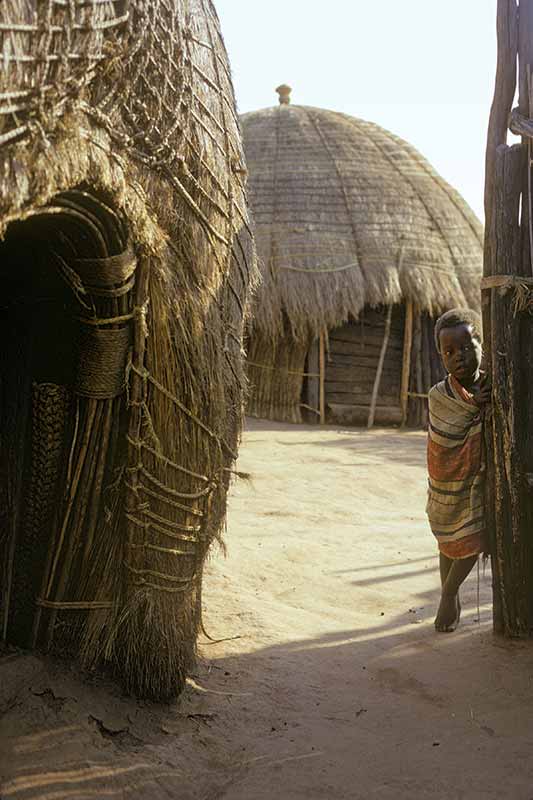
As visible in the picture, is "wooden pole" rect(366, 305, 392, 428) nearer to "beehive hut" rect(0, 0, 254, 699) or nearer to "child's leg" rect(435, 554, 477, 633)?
"child's leg" rect(435, 554, 477, 633)

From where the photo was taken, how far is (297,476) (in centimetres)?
855

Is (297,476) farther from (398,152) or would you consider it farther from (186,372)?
(398,152)

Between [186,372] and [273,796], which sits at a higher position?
[186,372]

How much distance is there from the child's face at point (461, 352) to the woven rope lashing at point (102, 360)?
1803 millimetres

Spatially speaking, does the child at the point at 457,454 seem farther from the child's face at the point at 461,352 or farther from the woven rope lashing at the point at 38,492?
the woven rope lashing at the point at 38,492

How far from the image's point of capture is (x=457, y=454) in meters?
4.09

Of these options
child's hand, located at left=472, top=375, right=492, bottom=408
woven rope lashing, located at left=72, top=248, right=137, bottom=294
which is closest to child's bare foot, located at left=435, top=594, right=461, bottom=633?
child's hand, located at left=472, top=375, right=492, bottom=408

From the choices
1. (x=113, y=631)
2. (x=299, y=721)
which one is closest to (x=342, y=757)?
(x=299, y=721)

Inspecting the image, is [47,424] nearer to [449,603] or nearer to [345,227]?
[449,603]

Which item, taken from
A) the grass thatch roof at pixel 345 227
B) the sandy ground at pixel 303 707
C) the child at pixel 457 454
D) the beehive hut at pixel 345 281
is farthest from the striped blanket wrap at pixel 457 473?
the beehive hut at pixel 345 281

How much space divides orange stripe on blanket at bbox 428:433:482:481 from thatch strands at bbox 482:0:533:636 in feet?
0.36

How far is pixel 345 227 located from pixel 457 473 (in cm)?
983

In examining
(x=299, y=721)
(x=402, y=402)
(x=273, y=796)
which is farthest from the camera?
(x=402, y=402)

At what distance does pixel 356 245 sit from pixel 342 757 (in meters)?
11.0
